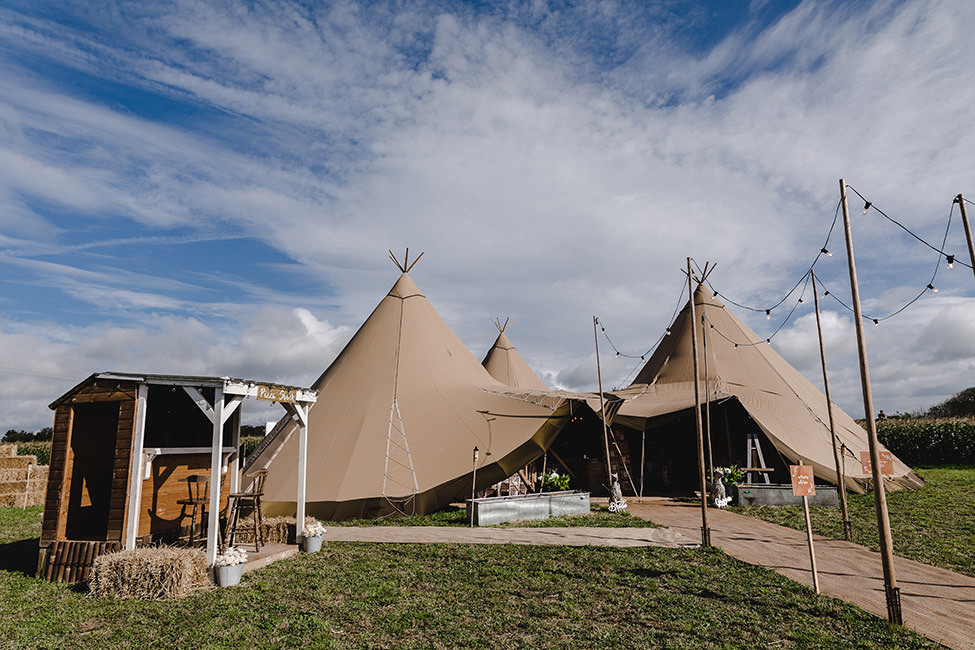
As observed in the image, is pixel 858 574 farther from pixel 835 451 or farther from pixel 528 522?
pixel 528 522

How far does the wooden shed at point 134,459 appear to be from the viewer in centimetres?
702

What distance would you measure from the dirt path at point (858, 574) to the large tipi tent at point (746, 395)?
3.40 meters

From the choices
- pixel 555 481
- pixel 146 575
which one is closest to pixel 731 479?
pixel 555 481

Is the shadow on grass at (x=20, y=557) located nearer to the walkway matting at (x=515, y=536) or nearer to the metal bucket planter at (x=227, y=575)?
the metal bucket planter at (x=227, y=575)

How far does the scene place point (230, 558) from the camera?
657 cm

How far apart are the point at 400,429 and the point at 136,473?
5.79 metres

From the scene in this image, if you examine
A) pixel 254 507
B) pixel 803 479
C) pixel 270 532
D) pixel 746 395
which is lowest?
pixel 270 532

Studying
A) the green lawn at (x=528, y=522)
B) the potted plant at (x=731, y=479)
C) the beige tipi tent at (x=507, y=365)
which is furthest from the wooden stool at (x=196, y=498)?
the beige tipi tent at (x=507, y=365)

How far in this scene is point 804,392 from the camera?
15891mm

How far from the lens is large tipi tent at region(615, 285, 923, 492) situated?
13.2 metres

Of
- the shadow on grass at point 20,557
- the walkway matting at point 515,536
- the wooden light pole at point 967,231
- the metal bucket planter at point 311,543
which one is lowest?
the shadow on grass at point 20,557

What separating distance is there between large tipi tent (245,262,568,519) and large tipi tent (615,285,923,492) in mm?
3484

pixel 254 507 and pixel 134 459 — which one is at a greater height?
pixel 134 459

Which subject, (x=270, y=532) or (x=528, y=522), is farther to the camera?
(x=528, y=522)
